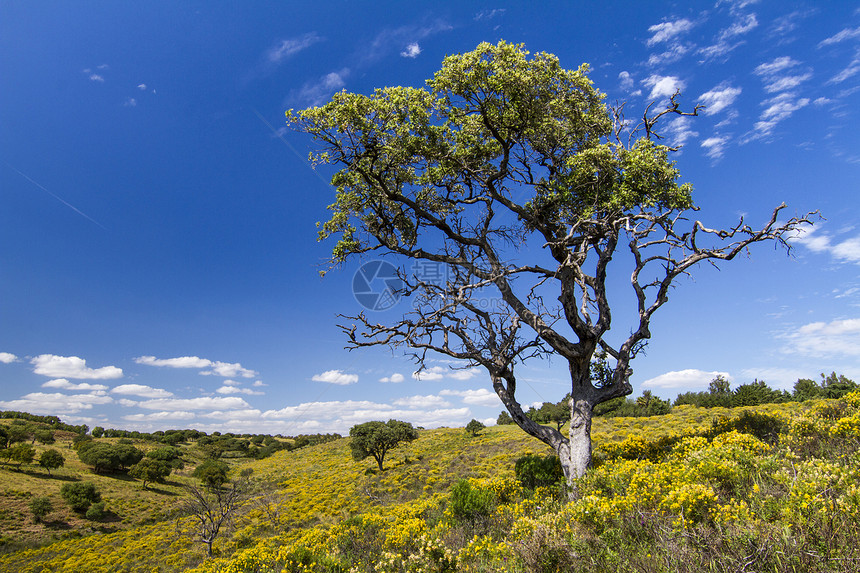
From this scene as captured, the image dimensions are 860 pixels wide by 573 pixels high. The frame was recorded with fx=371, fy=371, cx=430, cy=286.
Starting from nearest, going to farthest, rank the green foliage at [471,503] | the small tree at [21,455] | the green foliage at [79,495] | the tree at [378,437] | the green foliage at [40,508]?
the green foliage at [471,503], the green foliage at [40,508], the green foliage at [79,495], the tree at [378,437], the small tree at [21,455]

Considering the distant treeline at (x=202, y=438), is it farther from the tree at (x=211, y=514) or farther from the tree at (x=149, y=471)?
the tree at (x=211, y=514)

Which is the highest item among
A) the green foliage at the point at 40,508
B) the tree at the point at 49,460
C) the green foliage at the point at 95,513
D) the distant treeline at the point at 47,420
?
the distant treeline at the point at 47,420

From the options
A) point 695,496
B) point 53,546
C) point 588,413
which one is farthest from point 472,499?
point 53,546

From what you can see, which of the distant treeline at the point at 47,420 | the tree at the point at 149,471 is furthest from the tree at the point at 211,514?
the distant treeline at the point at 47,420

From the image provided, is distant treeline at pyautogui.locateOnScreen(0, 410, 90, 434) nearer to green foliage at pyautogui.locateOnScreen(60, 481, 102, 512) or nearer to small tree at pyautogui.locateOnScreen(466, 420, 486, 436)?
green foliage at pyautogui.locateOnScreen(60, 481, 102, 512)

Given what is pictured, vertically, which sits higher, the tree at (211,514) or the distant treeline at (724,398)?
the distant treeline at (724,398)

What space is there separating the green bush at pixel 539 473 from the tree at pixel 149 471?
2322 inches

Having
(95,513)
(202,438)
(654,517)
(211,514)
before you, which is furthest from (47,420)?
(654,517)

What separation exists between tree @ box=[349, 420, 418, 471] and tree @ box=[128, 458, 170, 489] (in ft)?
96.5

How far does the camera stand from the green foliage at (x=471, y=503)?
10406 mm

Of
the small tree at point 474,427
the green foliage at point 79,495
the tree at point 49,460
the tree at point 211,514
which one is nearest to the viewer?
the tree at point 211,514

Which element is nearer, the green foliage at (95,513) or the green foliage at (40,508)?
the green foliage at (40,508)

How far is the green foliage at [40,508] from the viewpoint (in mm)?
36775

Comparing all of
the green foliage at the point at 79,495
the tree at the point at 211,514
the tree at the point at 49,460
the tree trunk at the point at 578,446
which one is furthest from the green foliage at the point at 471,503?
the tree at the point at 49,460
